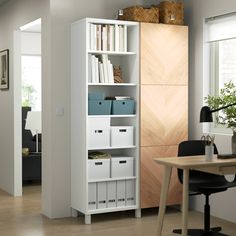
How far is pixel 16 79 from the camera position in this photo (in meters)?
7.14

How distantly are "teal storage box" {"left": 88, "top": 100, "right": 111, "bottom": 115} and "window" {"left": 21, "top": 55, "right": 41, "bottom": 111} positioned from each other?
5.00 meters

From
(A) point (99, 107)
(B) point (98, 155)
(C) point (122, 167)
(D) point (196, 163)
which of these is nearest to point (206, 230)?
(D) point (196, 163)

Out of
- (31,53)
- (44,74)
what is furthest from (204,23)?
(31,53)

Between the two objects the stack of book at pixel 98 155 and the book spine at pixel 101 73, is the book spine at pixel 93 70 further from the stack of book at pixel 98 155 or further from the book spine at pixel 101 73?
the stack of book at pixel 98 155

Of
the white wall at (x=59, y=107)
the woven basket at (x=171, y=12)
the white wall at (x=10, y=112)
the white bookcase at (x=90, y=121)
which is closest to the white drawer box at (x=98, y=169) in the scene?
the white bookcase at (x=90, y=121)

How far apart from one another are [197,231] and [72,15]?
110 inches

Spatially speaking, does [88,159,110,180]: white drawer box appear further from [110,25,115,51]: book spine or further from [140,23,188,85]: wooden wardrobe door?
[110,25,115,51]: book spine

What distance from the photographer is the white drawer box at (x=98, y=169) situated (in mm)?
5465

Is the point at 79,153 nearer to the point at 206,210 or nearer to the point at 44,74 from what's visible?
the point at 44,74

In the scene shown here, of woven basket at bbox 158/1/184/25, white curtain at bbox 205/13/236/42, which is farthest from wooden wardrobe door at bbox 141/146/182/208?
woven basket at bbox 158/1/184/25

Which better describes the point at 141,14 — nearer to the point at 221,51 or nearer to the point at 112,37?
the point at 112,37

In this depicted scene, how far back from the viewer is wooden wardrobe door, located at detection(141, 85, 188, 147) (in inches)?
225

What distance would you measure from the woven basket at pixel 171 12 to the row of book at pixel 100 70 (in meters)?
0.86

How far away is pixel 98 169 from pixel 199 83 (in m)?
1.63
